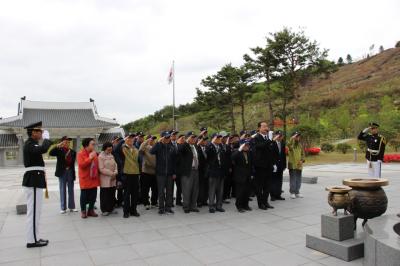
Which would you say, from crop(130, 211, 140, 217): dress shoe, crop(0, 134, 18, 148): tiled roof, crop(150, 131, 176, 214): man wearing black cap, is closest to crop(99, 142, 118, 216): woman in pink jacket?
crop(130, 211, 140, 217): dress shoe

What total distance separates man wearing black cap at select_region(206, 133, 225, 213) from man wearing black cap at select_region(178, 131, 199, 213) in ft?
0.95

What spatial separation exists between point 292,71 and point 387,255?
21.7m

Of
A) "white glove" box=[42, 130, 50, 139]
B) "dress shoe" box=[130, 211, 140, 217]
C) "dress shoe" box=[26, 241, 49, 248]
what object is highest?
"white glove" box=[42, 130, 50, 139]

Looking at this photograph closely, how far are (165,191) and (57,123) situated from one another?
95.4 ft

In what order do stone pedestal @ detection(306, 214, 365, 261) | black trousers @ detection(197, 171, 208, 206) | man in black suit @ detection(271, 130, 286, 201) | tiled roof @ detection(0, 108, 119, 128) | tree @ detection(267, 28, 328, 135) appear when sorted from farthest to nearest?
tiled roof @ detection(0, 108, 119, 128)
tree @ detection(267, 28, 328, 135)
man in black suit @ detection(271, 130, 286, 201)
black trousers @ detection(197, 171, 208, 206)
stone pedestal @ detection(306, 214, 365, 261)

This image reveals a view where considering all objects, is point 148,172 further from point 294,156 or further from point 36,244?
point 294,156

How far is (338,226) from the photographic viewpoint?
403 cm

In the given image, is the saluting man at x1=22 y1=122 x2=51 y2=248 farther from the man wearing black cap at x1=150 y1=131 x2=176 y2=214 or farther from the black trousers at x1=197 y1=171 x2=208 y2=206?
the black trousers at x1=197 y1=171 x2=208 y2=206

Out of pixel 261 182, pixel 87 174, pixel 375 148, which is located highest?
pixel 375 148

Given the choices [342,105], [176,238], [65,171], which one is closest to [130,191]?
[65,171]

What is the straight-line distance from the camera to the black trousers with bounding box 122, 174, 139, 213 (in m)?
6.53

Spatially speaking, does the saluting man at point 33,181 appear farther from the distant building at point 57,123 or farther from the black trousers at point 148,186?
the distant building at point 57,123

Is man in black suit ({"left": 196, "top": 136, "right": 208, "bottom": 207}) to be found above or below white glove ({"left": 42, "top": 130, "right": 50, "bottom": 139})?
below

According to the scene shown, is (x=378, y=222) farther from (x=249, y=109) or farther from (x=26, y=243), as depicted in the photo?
(x=249, y=109)
